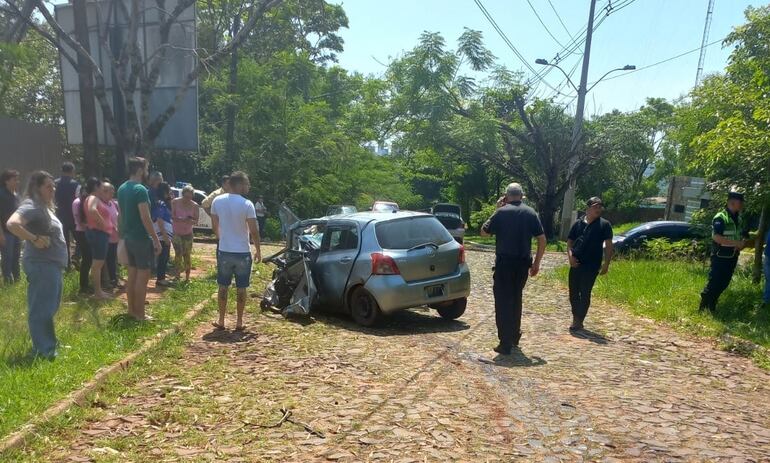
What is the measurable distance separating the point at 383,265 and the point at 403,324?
107cm

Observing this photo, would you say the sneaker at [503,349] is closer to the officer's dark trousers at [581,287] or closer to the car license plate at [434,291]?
the car license plate at [434,291]

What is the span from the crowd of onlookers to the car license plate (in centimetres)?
227

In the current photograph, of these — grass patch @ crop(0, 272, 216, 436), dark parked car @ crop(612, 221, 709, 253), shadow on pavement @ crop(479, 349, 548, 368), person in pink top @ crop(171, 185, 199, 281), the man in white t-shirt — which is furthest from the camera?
dark parked car @ crop(612, 221, 709, 253)

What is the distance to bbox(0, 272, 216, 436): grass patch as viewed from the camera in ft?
14.9

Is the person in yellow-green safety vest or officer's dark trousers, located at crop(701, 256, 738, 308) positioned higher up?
the person in yellow-green safety vest

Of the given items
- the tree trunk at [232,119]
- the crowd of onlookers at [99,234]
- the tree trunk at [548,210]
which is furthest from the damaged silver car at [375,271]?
the tree trunk at [548,210]

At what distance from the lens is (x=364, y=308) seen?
809cm

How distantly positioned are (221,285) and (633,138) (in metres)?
25.7

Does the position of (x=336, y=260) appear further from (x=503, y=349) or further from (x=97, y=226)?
(x=97, y=226)

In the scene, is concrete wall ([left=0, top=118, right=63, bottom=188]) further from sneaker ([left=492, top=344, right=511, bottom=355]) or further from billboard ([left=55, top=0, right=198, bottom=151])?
sneaker ([left=492, top=344, right=511, bottom=355])

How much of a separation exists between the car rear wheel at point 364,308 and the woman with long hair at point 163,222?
302 centimetres

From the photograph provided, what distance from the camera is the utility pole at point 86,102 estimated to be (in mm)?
10891

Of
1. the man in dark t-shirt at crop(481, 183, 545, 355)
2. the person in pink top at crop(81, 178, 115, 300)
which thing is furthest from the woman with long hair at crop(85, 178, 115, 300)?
the man in dark t-shirt at crop(481, 183, 545, 355)

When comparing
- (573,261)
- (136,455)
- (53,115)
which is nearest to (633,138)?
(573,261)
